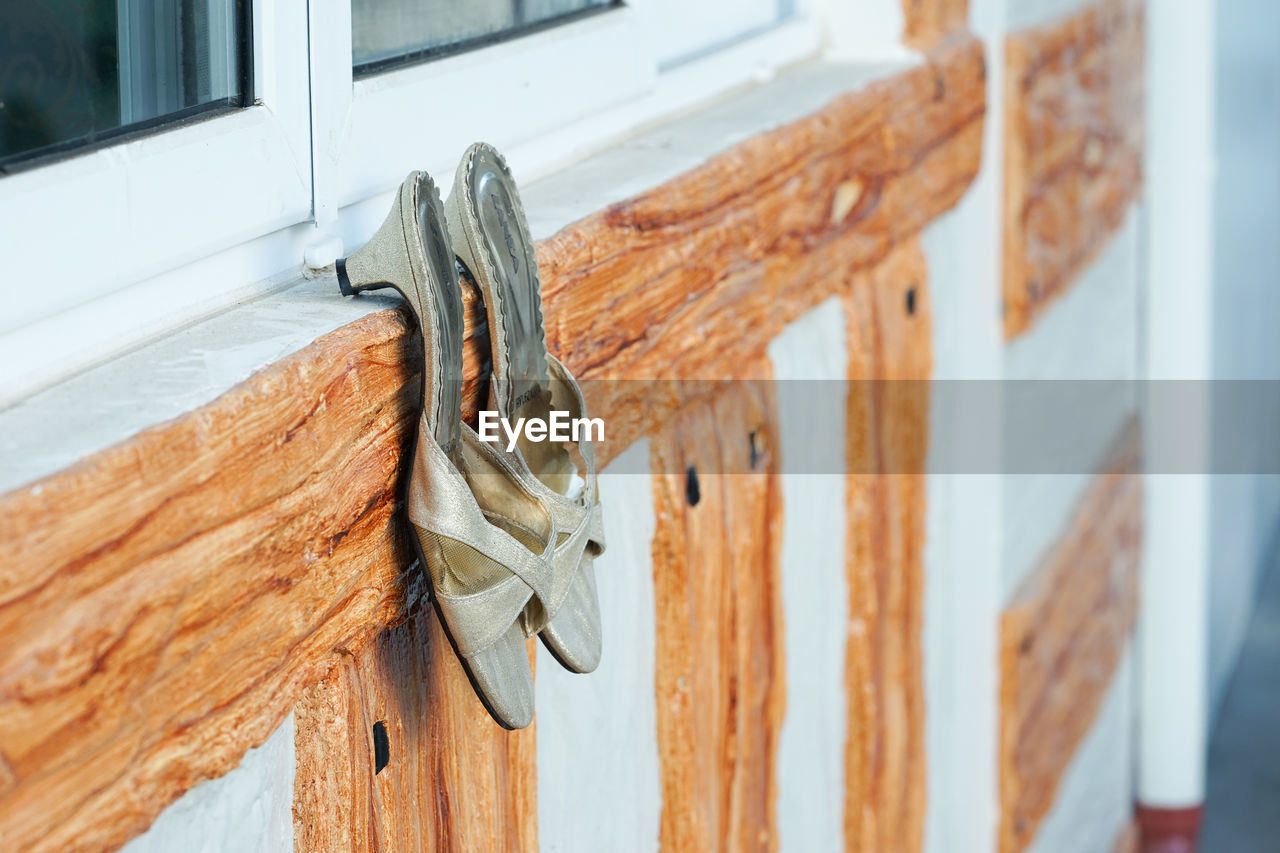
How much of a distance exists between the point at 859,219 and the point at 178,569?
0.91m

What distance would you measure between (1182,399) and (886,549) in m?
1.31

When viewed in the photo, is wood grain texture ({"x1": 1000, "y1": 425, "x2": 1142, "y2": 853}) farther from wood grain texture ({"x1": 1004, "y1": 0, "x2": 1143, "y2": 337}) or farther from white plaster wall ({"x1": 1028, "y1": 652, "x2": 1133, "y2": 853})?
wood grain texture ({"x1": 1004, "y1": 0, "x2": 1143, "y2": 337})

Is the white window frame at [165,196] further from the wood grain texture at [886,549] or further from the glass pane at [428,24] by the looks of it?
the wood grain texture at [886,549]

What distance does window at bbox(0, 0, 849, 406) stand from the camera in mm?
595

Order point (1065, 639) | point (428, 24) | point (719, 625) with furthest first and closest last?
point (1065, 639)
point (719, 625)
point (428, 24)

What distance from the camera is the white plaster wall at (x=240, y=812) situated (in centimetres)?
58

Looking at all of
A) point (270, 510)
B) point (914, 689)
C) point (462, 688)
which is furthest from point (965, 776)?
point (270, 510)

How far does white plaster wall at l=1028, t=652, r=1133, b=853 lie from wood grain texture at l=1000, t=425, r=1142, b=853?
0.14ft

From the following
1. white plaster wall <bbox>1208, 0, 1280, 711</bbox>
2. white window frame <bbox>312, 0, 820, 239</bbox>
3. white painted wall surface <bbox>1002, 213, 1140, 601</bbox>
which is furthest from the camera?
white plaster wall <bbox>1208, 0, 1280, 711</bbox>

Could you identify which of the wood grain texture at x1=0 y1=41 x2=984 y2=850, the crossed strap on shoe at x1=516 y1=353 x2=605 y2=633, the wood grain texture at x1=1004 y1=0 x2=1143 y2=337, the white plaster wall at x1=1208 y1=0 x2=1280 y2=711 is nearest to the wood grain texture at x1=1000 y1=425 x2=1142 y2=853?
the wood grain texture at x1=1004 y1=0 x2=1143 y2=337

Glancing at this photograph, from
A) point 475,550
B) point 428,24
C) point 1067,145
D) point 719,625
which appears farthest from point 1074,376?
point 475,550

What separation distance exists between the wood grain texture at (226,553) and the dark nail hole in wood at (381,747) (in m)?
0.05

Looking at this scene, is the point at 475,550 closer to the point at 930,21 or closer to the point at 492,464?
the point at 492,464

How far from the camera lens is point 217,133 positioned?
0.69 metres
